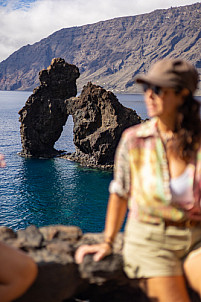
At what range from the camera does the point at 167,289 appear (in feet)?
10.4

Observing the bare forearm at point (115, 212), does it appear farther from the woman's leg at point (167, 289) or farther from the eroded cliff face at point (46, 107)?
the eroded cliff face at point (46, 107)

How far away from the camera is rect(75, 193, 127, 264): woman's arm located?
11.5ft

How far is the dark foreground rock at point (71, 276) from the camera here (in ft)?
11.8

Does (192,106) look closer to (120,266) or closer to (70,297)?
(120,266)

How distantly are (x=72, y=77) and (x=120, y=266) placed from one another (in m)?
65.2

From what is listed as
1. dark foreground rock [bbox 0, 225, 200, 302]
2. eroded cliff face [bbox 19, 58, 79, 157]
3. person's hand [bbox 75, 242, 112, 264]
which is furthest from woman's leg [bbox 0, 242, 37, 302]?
eroded cliff face [bbox 19, 58, 79, 157]

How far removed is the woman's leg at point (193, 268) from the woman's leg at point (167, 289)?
10cm

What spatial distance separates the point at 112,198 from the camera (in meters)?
3.53

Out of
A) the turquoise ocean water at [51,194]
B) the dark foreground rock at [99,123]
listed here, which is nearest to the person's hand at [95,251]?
the turquoise ocean water at [51,194]

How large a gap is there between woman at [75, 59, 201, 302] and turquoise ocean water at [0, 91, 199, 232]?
2953cm

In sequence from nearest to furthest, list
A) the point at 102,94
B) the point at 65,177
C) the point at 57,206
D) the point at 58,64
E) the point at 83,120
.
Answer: the point at 57,206 < the point at 65,177 < the point at 102,94 < the point at 83,120 < the point at 58,64

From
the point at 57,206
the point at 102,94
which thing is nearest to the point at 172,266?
the point at 57,206

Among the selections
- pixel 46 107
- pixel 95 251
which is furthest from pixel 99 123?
pixel 95 251

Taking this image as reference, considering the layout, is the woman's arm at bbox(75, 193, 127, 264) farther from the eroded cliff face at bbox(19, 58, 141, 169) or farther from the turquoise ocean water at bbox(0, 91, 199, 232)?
the eroded cliff face at bbox(19, 58, 141, 169)
